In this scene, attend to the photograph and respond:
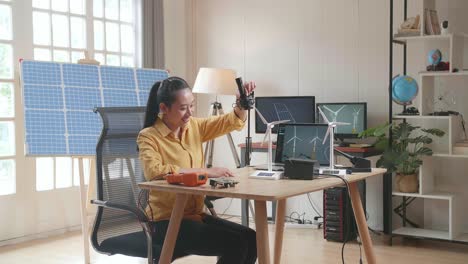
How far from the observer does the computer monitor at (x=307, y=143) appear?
2984 mm

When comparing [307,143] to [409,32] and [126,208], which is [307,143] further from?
[409,32]

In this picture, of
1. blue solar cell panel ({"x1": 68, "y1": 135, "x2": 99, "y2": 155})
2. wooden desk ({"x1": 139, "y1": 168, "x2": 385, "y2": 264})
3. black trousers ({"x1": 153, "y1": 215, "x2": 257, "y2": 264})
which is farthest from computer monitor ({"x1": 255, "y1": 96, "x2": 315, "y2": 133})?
black trousers ({"x1": 153, "y1": 215, "x2": 257, "y2": 264})

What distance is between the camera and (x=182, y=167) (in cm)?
290

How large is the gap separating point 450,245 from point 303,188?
2.67m

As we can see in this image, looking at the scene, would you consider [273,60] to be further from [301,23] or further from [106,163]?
[106,163]

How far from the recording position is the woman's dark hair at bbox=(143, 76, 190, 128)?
9.43ft

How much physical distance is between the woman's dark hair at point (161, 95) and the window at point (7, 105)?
2.29m

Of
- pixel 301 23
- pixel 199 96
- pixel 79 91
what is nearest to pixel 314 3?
pixel 301 23

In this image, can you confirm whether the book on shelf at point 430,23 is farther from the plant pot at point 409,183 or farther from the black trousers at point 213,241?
the black trousers at point 213,241

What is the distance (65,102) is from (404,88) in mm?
2433

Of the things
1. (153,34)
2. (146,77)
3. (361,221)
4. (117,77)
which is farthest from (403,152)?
(153,34)

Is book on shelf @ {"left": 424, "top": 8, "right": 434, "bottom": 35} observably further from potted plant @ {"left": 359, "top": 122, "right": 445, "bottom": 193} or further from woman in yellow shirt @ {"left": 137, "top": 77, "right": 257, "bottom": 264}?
woman in yellow shirt @ {"left": 137, "top": 77, "right": 257, "bottom": 264}

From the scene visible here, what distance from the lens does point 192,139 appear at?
9.94ft

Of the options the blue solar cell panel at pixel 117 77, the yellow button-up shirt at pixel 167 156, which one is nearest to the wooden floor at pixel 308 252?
the blue solar cell panel at pixel 117 77
